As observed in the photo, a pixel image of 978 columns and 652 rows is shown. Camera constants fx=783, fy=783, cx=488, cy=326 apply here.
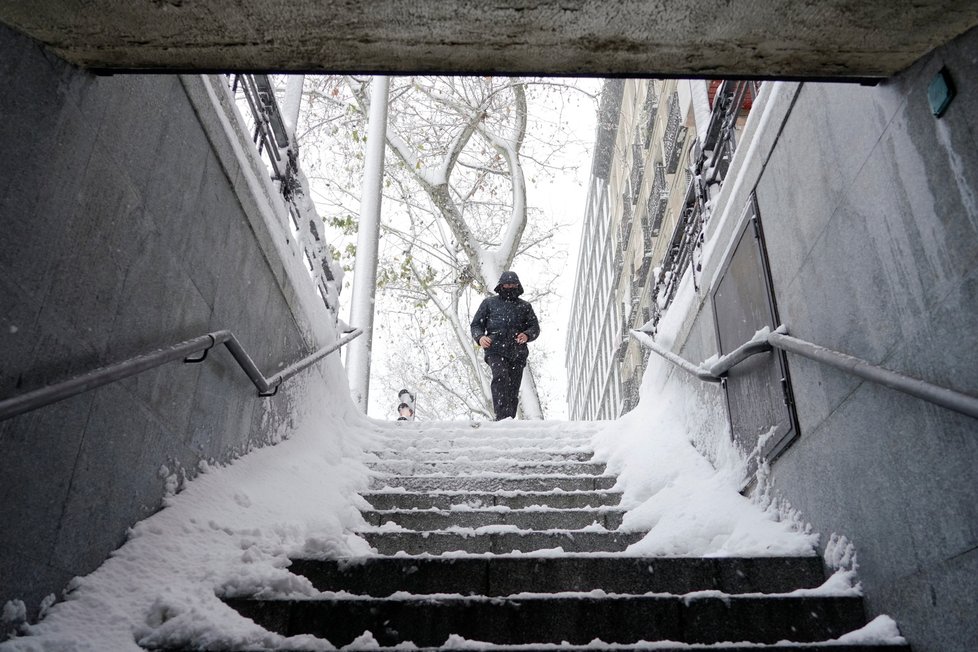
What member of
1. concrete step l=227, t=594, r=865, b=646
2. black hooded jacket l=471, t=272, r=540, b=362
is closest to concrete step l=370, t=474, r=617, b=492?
concrete step l=227, t=594, r=865, b=646

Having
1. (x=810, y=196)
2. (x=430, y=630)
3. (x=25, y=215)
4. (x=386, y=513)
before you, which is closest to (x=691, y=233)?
(x=810, y=196)

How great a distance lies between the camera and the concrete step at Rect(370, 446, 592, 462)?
6672 millimetres

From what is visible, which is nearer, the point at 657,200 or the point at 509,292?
the point at 509,292

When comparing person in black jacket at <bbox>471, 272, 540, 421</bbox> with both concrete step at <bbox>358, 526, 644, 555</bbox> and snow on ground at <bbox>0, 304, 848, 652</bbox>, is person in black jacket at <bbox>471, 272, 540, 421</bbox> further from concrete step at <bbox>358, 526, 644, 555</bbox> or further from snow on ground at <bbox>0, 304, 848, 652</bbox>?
concrete step at <bbox>358, 526, 644, 555</bbox>

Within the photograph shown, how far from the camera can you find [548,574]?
3758 mm

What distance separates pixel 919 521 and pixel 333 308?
21.6 feet

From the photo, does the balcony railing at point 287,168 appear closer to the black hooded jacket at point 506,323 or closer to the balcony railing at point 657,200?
the black hooded jacket at point 506,323

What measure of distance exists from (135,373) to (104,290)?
38cm

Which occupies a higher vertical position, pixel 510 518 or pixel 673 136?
pixel 673 136

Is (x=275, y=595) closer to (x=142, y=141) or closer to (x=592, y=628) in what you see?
(x=592, y=628)

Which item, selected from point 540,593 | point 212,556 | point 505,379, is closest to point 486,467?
point 540,593

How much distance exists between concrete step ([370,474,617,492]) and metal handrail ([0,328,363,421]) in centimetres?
119

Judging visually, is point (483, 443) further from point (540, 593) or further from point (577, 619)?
point (577, 619)

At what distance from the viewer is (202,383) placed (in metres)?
4.43
